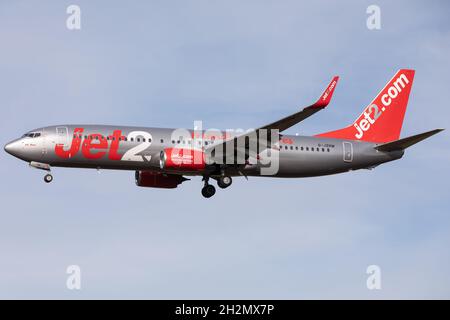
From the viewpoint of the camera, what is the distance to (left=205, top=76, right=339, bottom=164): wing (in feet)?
172

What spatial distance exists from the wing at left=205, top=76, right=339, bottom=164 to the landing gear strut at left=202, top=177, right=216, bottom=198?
3687mm

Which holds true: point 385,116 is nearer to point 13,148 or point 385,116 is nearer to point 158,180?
point 158,180

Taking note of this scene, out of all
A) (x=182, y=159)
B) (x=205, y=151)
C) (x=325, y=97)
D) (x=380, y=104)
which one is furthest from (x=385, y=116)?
(x=325, y=97)

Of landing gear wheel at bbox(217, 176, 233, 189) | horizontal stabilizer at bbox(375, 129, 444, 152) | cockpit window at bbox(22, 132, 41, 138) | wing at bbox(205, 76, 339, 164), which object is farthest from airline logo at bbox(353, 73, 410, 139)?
cockpit window at bbox(22, 132, 41, 138)

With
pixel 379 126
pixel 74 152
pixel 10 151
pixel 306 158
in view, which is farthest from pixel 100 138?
pixel 379 126

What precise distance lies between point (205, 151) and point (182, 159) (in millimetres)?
2169

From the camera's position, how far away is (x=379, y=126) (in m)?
69.4

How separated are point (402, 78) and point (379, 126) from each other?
5155 millimetres

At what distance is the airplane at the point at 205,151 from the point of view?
59719 mm

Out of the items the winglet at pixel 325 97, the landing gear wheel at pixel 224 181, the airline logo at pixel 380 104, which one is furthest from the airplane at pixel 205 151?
the winglet at pixel 325 97

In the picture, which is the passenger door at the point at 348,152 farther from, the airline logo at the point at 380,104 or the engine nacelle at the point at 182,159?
the engine nacelle at the point at 182,159

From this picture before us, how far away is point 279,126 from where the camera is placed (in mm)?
57656

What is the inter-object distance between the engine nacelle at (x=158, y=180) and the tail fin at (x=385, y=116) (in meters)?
10.8

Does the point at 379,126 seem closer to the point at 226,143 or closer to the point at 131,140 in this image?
the point at 226,143
